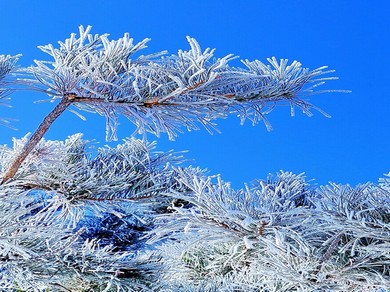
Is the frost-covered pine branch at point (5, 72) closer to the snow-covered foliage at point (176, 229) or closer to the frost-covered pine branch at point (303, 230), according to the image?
the snow-covered foliage at point (176, 229)

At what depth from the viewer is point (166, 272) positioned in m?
1.63

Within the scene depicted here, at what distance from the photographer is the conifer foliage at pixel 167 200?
2.69ft

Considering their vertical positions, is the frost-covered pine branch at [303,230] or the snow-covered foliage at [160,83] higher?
the snow-covered foliage at [160,83]

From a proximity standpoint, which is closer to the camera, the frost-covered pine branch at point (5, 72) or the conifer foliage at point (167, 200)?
the conifer foliage at point (167, 200)

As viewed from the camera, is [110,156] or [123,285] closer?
[123,285]

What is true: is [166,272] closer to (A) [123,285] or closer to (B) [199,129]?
(A) [123,285]

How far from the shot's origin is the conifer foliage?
821mm

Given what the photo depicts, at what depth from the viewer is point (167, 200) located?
1.75m

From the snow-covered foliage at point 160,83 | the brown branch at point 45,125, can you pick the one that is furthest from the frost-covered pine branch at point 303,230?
the brown branch at point 45,125

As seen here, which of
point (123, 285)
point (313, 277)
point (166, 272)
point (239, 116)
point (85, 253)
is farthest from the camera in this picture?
point (166, 272)

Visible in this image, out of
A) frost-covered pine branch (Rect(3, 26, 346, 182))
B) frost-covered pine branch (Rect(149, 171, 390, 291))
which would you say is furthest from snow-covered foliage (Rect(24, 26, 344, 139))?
frost-covered pine branch (Rect(149, 171, 390, 291))

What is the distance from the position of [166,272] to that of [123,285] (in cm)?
17

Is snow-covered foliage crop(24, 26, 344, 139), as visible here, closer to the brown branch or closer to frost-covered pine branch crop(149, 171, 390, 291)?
the brown branch

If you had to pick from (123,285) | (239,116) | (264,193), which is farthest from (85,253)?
(264,193)
